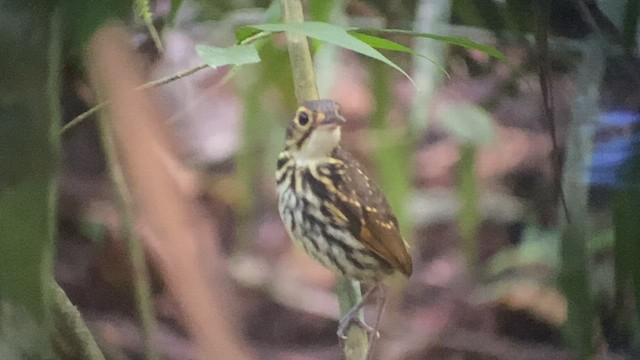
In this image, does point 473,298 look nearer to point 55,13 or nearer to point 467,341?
point 467,341

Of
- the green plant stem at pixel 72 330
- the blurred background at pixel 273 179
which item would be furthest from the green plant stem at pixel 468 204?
the green plant stem at pixel 72 330

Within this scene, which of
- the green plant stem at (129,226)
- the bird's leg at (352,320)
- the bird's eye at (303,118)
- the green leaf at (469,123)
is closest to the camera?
the green plant stem at (129,226)

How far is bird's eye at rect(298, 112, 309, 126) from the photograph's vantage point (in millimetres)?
604

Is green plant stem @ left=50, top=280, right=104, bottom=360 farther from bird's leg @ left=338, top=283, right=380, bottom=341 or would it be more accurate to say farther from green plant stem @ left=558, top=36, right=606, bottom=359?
green plant stem @ left=558, top=36, right=606, bottom=359

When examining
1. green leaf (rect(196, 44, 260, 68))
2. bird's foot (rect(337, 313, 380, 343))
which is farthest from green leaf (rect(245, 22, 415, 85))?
bird's foot (rect(337, 313, 380, 343))

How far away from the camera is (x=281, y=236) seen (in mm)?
1191

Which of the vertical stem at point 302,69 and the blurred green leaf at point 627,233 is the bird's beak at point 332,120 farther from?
the blurred green leaf at point 627,233

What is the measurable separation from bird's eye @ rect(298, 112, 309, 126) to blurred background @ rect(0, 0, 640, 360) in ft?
0.25

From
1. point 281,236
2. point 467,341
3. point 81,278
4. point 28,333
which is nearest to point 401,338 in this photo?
point 467,341

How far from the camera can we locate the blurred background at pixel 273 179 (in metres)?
0.28

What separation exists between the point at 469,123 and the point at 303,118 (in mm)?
370

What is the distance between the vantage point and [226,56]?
40cm

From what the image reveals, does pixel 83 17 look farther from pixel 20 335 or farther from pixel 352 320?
pixel 352 320

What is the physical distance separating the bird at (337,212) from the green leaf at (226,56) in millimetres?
235
